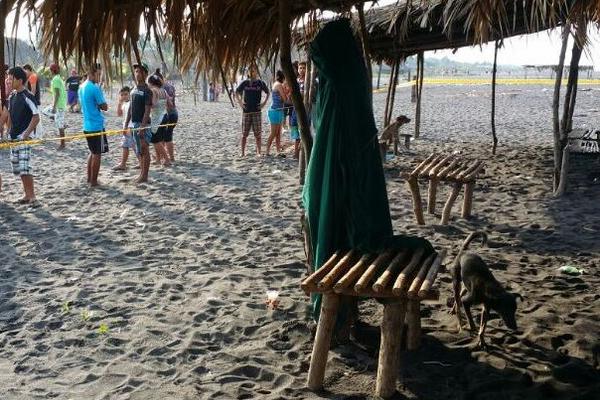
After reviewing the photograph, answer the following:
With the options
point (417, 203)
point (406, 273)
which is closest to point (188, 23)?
point (406, 273)

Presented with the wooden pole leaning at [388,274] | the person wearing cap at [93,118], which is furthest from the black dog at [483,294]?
the person wearing cap at [93,118]

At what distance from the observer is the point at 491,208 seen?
773 centimetres

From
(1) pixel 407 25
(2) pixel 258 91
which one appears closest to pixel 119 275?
(1) pixel 407 25

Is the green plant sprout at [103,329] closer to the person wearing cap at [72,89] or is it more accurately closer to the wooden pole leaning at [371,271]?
the wooden pole leaning at [371,271]

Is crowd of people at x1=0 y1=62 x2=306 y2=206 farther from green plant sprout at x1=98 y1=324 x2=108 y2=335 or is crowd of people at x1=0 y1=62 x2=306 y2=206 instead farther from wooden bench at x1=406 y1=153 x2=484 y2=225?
green plant sprout at x1=98 y1=324 x2=108 y2=335

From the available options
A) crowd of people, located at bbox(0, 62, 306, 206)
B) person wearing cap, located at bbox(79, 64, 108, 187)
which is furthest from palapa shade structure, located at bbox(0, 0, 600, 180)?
person wearing cap, located at bbox(79, 64, 108, 187)

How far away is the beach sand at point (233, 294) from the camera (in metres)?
3.62

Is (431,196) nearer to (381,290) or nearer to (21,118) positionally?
(381,290)

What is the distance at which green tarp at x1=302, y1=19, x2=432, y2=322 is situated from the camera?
3.69 meters

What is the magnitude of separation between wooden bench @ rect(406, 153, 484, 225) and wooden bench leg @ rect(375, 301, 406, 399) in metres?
3.73

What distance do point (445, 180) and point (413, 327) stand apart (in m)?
3.50

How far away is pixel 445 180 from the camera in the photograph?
7109 mm

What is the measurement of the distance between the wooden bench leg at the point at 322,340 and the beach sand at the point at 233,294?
0.09m

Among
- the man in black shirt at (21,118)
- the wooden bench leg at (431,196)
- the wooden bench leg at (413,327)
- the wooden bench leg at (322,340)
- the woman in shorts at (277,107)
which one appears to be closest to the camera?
the wooden bench leg at (322,340)
